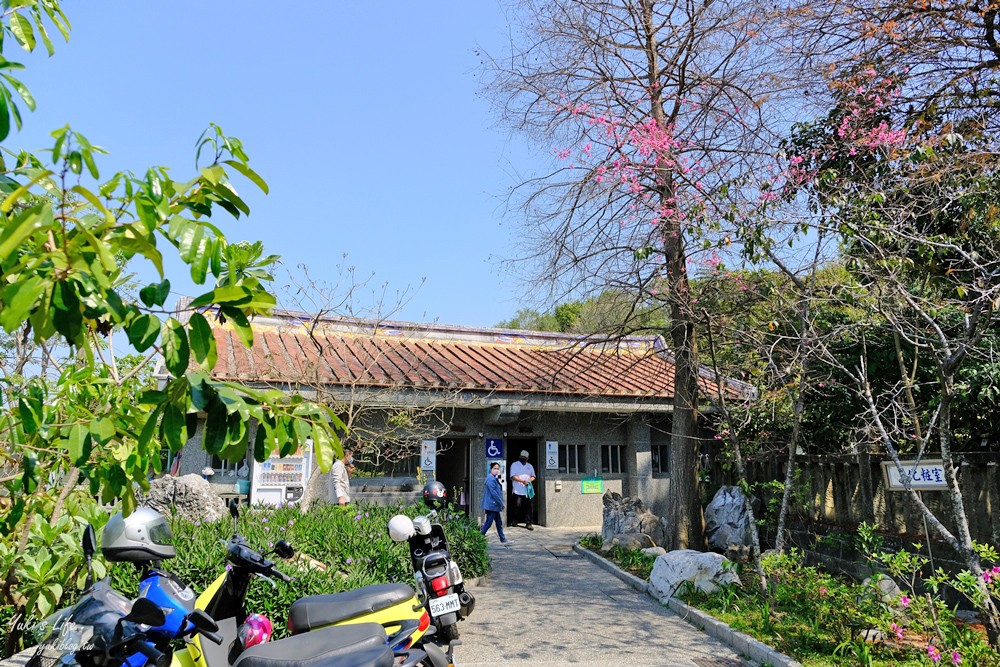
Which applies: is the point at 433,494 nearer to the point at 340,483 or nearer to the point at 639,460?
the point at 340,483

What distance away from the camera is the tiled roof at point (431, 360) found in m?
13.2

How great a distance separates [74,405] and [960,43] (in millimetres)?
10680

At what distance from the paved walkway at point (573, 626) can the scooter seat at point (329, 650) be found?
2.95m

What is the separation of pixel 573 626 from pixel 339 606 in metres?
4.02

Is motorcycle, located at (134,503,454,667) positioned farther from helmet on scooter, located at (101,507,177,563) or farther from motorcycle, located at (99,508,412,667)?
helmet on scooter, located at (101,507,177,563)

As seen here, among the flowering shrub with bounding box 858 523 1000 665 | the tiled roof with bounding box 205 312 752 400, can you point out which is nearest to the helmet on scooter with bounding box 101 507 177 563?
the flowering shrub with bounding box 858 523 1000 665

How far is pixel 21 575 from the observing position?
21.3ft

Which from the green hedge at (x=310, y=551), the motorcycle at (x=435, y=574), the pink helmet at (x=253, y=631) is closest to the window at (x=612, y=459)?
the green hedge at (x=310, y=551)

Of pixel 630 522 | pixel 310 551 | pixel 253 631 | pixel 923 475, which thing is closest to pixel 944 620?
pixel 923 475

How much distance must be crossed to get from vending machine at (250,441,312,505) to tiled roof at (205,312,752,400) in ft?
5.50

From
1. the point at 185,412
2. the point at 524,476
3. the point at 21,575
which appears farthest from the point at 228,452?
the point at 524,476

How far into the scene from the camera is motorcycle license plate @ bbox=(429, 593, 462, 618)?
5.24 m

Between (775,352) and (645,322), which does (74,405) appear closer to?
(775,352)

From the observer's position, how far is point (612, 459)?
1719 cm
